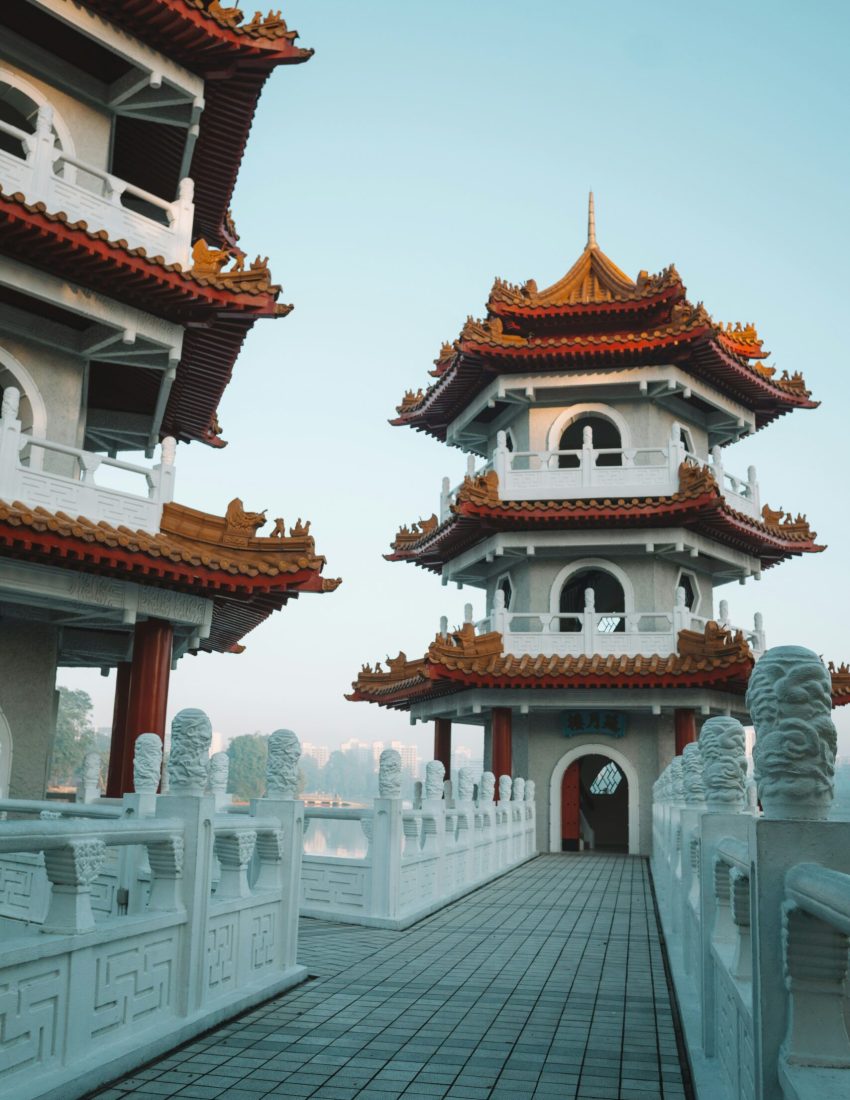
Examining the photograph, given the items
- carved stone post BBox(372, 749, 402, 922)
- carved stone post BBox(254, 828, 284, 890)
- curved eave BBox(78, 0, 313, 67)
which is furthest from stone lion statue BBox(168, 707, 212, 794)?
curved eave BBox(78, 0, 313, 67)

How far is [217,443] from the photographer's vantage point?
18438 mm

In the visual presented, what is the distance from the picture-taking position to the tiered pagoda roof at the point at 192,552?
35.2 ft

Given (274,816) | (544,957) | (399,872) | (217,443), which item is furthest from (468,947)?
(217,443)

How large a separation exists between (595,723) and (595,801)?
18.4ft

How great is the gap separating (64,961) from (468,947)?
563 cm

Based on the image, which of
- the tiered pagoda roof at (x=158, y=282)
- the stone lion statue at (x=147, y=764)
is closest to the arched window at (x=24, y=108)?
the tiered pagoda roof at (x=158, y=282)

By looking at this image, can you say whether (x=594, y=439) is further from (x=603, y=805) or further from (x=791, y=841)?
(x=791, y=841)

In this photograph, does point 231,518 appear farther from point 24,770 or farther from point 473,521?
point 473,521

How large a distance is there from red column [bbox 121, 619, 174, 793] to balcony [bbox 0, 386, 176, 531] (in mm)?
1415

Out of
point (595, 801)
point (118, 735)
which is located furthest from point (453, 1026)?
point (595, 801)

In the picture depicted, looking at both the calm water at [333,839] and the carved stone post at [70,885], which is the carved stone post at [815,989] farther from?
the calm water at [333,839]

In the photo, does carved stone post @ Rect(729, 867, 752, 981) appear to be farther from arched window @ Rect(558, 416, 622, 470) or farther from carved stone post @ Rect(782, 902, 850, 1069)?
arched window @ Rect(558, 416, 622, 470)

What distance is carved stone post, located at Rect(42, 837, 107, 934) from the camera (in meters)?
5.06

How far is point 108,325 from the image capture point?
12531 mm
